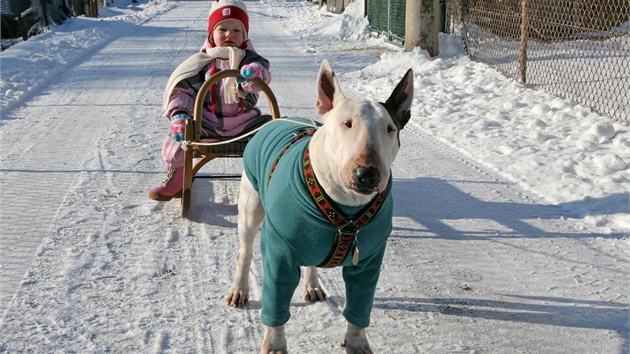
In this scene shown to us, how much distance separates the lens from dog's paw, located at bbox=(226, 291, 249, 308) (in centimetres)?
404

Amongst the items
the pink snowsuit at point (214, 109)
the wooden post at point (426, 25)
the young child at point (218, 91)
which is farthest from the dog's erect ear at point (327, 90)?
the wooden post at point (426, 25)

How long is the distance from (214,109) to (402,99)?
2853 mm

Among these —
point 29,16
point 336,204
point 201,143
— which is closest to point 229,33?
Answer: point 201,143

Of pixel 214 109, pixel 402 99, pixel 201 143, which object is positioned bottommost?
pixel 201 143

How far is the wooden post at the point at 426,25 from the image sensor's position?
12.8 meters

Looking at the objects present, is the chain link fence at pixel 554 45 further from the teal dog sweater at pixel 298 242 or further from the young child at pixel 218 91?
the teal dog sweater at pixel 298 242

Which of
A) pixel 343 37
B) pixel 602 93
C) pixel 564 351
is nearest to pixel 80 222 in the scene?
pixel 564 351

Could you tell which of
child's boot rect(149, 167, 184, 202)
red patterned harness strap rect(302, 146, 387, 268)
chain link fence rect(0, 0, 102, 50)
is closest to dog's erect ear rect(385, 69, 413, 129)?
red patterned harness strap rect(302, 146, 387, 268)

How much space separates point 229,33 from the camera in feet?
18.8

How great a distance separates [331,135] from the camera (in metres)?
3.08

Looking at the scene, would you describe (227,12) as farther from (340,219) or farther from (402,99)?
(340,219)

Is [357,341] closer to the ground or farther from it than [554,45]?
closer to the ground

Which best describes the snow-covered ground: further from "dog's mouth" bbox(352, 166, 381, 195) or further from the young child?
"dog's mouth" bbox(352, 166, 381, 195)

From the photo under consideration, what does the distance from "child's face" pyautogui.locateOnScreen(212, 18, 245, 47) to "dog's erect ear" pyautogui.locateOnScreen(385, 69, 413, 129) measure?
9.03ft
